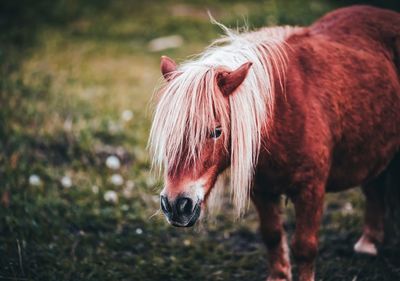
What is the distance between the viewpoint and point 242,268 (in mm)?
3963

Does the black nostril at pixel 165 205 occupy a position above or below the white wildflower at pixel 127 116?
below

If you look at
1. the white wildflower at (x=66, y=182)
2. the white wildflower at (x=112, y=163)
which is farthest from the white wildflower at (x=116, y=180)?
the white wildflower at (x=66, y=182)

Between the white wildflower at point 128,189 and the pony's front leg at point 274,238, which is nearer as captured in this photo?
the pony's front leg at point 274,238

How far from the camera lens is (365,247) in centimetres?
404

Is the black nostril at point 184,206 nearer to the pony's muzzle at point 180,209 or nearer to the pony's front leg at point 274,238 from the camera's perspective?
the pony's muzzle at point 180,209

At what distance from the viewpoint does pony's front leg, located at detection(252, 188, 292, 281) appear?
11.8ft

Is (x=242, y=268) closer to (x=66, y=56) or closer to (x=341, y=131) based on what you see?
(x=341, y=131)

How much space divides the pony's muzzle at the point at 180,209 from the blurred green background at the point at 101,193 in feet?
1.37

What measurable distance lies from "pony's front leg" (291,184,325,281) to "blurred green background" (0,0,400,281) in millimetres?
412

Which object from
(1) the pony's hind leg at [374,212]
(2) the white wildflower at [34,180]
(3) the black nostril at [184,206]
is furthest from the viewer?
(2) the white wildflower at [34,180]

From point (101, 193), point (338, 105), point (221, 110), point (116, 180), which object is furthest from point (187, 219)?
point (116, 180)

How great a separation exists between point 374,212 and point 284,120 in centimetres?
146

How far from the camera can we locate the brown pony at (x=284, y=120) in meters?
2.85

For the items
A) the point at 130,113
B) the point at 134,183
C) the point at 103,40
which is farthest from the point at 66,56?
the point at 134,183
